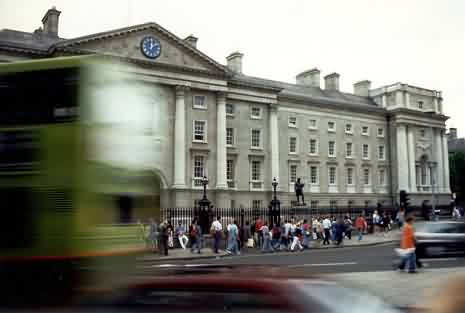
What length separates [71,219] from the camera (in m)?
8.27

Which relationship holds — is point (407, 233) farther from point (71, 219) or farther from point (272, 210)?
point (272, 210)

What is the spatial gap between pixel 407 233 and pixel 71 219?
9596 millimetres

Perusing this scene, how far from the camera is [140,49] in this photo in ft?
138

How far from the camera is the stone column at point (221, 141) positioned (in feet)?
148

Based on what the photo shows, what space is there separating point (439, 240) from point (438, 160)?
51.5 m

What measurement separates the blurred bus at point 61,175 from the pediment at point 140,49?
102 ft

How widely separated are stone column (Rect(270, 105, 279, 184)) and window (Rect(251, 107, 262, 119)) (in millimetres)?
1261

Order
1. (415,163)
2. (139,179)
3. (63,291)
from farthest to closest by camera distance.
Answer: (415,163), (139,179), (63,291)

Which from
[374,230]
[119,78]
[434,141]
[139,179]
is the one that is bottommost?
[374,230]

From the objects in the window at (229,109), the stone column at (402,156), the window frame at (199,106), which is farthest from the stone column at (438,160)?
the window frame at (199,106)

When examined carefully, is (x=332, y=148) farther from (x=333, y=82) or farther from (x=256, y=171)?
(x=333, y=82)

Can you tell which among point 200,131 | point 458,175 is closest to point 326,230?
point 200,131

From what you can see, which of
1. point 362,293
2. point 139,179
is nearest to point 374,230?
point 139,179

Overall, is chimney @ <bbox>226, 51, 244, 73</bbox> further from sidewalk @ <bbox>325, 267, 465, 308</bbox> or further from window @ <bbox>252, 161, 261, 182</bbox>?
sidewalk @ <bbox>325, 267, 465, 308</bbox>
